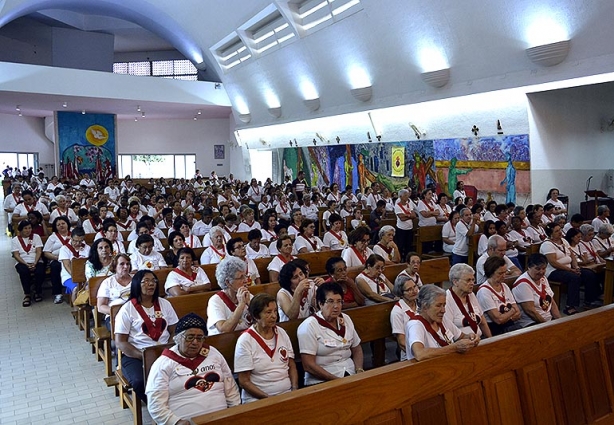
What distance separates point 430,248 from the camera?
10.3 metres

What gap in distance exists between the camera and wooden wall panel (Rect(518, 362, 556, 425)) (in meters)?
2.95

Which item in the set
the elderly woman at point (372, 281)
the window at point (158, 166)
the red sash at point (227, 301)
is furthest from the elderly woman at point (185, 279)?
the window at point (158, 166)

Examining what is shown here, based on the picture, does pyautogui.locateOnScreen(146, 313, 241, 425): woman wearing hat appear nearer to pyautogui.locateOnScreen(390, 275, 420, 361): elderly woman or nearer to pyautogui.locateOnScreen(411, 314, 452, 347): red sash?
pyautogui.locateOnScreen(411, 314, 452, 347): red sash

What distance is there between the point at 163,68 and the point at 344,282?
80.9ft

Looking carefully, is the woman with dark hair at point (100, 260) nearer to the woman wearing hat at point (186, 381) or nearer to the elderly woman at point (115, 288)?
the elderly woman at point (115, 288)

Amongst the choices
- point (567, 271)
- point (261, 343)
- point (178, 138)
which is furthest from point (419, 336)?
point (178, 138)

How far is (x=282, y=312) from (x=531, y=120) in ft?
27.5

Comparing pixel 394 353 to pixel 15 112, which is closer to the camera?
pixel 394 353

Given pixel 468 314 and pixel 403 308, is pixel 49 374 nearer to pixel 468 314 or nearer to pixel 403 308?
pixel 403 308

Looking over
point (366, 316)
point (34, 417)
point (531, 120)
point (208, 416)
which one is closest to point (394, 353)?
point (366, 316)

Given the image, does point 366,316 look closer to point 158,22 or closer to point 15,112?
point 158,22

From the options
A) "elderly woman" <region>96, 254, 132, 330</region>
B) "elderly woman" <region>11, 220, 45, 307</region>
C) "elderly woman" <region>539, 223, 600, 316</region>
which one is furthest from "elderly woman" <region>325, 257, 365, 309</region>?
"elderly woman" <region>11, 220, 45, 307</region>

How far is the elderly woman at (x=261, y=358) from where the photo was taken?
11.4ft

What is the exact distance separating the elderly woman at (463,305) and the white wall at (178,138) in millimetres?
23719
